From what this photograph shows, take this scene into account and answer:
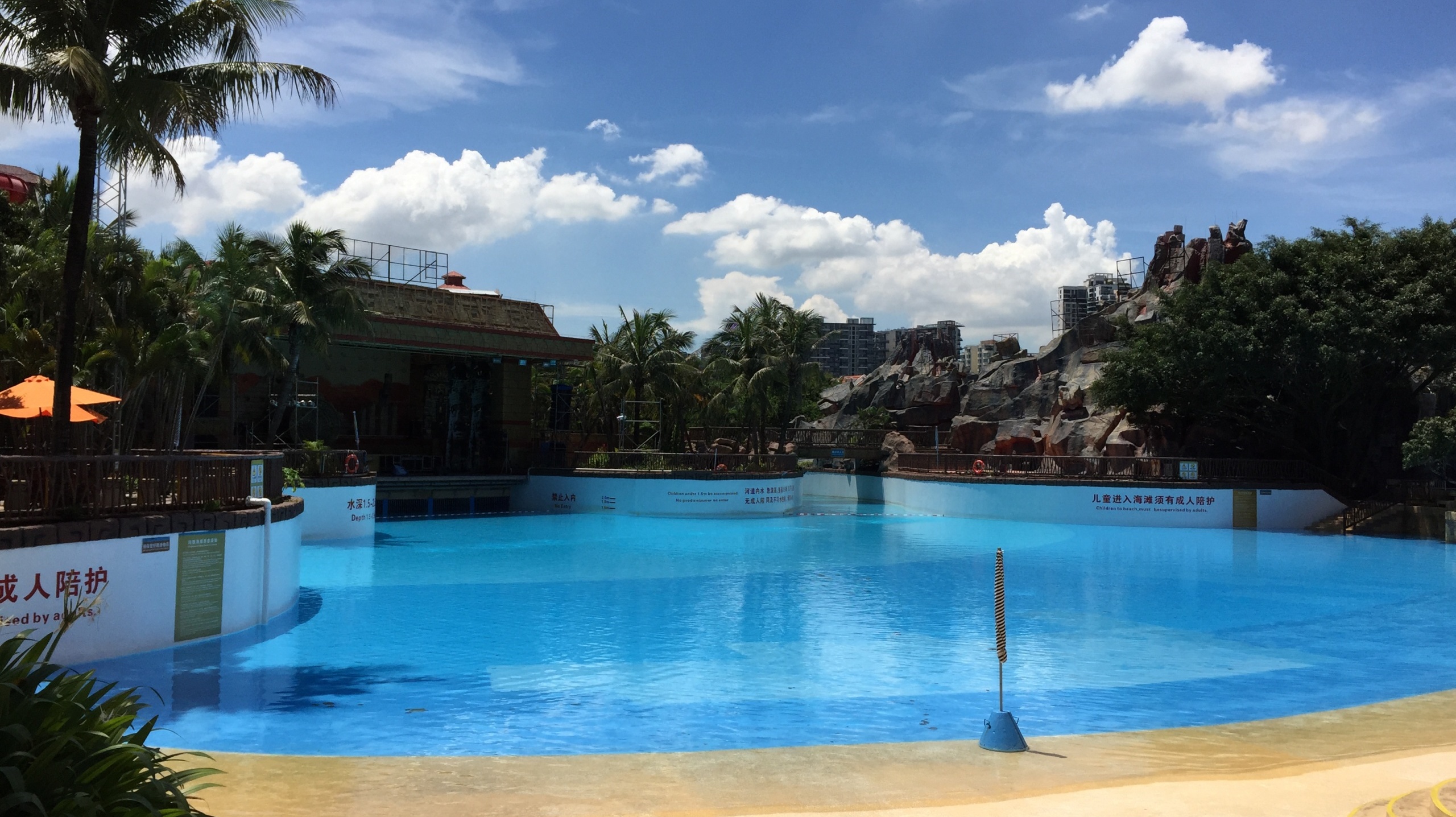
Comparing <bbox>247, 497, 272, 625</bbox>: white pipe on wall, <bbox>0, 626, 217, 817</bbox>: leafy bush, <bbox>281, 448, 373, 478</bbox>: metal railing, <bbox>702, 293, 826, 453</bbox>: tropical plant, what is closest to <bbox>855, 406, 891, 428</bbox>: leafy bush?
<bbox>702, 293, 826, 453</bbox>: tropical plant

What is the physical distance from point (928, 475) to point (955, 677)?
31906 mm

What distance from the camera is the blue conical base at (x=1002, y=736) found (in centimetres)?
880

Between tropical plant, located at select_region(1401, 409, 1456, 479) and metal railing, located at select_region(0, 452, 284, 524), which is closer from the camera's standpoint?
metal railing, located at select_region(0, 452, 284, 524)

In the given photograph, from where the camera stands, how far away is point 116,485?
12.7 meters

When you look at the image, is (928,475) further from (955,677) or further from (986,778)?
(986,778)

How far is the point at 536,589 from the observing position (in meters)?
20.2

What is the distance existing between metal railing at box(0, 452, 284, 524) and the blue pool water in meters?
1.96

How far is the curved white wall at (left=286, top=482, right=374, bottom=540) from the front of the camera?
28203 millimetres

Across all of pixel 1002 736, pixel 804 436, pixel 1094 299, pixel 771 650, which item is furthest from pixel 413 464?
pixel 1094 299

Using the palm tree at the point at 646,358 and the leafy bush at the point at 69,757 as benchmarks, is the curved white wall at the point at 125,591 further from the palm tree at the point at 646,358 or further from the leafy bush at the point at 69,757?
the palm tree at the point at 646,358

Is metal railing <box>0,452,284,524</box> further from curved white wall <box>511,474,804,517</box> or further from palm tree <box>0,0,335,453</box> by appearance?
curved white wall <box>511,474,804,517</box>

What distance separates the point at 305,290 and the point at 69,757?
28.4 metres

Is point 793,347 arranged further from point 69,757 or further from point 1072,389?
point 69,757

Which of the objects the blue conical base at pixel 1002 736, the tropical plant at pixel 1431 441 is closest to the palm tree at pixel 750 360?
the tropical plant at pixel 1431 441
